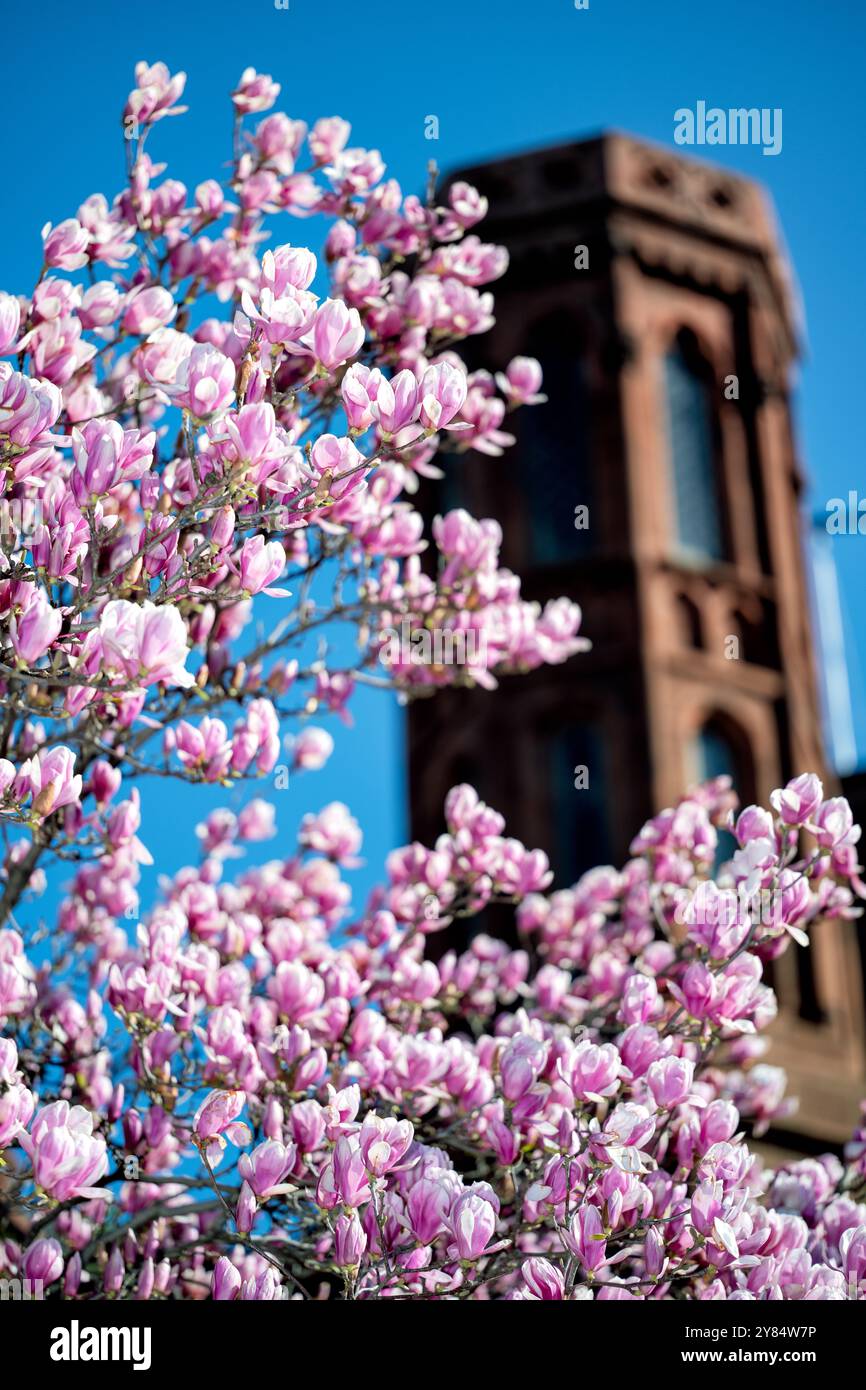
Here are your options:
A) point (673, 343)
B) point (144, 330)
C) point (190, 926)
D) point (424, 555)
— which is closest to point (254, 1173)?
point (190, 926)

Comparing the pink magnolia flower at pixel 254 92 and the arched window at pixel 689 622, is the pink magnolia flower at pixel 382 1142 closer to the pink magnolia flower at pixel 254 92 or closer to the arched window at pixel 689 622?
the pink magnolia flower at pixel 254 92

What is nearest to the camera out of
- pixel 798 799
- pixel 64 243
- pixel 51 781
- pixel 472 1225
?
pixel 472 1225

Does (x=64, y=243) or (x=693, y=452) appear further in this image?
(x=693, y=452)

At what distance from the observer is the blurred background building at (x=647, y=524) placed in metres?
19.2

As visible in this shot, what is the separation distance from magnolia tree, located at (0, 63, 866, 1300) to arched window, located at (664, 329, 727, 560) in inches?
583

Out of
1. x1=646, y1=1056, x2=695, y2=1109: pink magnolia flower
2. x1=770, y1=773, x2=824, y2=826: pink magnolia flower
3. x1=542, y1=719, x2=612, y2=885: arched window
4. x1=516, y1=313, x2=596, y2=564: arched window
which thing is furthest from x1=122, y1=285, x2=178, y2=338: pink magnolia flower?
x1=516, y1=313, x2=596, y2=564: arched window

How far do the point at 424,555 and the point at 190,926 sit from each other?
16102mm

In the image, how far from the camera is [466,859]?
5.84 meters

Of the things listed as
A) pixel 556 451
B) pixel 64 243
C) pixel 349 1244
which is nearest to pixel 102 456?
pixel 64 243

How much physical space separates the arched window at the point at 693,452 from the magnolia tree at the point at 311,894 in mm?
14807

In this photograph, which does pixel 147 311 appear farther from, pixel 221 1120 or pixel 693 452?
pixel 693 452

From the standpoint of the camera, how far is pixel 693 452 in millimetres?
21859

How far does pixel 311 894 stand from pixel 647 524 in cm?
1456
